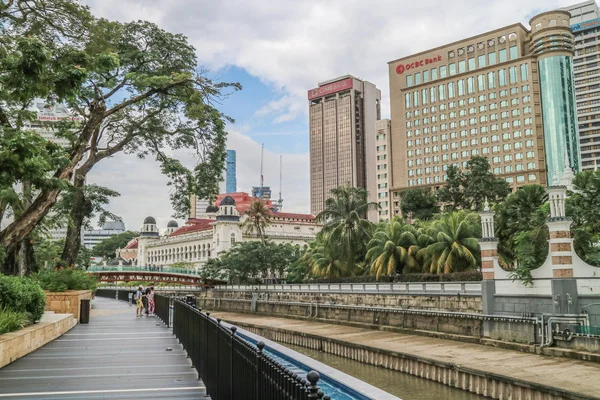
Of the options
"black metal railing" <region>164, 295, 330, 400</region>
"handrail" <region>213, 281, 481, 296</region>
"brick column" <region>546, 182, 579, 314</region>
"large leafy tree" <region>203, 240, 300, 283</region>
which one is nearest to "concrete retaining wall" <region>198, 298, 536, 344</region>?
"brick column" <region>546, 182, 579, 314</region>

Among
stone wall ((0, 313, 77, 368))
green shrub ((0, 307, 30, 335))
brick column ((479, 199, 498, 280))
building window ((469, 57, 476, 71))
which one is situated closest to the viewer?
stone wall ((0, 313, 77, 368))

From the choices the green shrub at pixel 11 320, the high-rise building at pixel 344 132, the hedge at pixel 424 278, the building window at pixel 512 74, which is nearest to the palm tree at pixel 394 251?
the hedge at pixel 424 278

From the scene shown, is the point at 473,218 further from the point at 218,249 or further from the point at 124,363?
the point at 218,249

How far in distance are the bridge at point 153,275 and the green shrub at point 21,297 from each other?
186ft

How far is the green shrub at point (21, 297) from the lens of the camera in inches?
429

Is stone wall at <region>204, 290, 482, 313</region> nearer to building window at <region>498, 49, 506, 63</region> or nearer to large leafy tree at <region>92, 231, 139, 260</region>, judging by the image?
building window at <region>498, 49, 506, 63</region>

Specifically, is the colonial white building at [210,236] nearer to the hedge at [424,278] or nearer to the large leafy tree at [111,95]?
the hedge at [424,278]

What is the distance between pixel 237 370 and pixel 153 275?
6566 centimetres

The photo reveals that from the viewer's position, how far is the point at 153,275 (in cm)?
6838

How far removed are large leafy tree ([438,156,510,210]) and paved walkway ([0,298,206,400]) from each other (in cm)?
5696

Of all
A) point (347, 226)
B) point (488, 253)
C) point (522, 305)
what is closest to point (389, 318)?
point (488, 253)

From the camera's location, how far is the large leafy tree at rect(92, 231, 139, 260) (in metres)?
143

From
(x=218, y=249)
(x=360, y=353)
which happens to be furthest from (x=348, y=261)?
(x=218, y=249)

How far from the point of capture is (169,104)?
2119 centimetres
